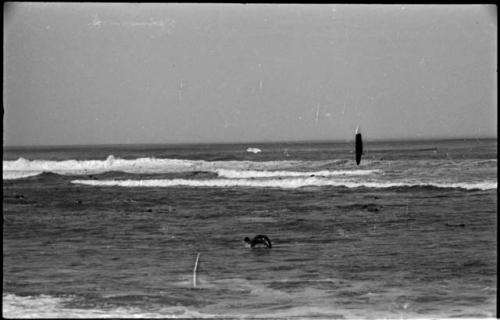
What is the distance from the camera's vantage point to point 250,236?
7930mm

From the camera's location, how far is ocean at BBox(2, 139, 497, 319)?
4.40 meters

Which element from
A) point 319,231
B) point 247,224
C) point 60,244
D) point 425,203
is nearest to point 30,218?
point 60,244

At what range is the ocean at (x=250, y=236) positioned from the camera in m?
4.40

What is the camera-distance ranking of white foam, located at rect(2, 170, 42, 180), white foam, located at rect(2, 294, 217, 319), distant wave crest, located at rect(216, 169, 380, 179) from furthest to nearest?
1. white foam, located at rect(2, 170, 42, 180)
2. distant wave crest, located at rect(216, 169, 380, 179)
3. white foam, located at rect(2, 294, 217, 319)

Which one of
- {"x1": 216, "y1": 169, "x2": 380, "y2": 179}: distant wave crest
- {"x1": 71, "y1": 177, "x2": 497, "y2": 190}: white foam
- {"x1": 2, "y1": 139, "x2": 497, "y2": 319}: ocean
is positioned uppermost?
Answer: {"x1": 216, "y1": 169, "x2": 380, "y2": 179}: distant wave crest

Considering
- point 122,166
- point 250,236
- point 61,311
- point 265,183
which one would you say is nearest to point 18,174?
point 122,166

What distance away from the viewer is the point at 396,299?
4672mm

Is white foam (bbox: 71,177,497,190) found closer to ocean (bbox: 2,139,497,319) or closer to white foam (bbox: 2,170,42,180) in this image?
ocean (bbox: 2,139,497,319)

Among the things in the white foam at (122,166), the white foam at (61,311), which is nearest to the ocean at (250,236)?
the white foam at (61,311)

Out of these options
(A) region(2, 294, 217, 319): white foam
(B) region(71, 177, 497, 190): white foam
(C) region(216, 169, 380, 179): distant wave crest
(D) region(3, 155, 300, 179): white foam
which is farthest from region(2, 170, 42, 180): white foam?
(A) region(2, 294, 217, 319): white foam

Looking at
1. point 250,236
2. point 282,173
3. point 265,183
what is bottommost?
point 250,236

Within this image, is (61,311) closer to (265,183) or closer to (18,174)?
(265,183)

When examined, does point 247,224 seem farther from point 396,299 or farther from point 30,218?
point 396,299

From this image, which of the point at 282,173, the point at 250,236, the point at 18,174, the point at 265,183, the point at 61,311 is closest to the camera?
the point at 61,311
